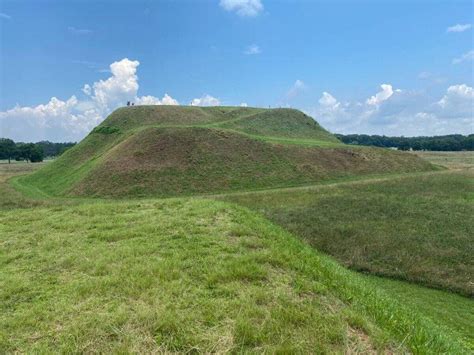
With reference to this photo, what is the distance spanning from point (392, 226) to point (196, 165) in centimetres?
2347

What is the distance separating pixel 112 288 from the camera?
5.72 m

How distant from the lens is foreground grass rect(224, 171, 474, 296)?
12.4m

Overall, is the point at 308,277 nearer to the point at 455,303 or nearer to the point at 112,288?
the point at 112,288

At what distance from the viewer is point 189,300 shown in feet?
17.2

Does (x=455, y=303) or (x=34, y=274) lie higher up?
(x=34, y=274)

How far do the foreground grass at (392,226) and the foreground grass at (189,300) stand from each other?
6.31 m

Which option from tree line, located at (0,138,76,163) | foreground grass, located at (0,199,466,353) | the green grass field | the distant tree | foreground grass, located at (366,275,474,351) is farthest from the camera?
the distant tree

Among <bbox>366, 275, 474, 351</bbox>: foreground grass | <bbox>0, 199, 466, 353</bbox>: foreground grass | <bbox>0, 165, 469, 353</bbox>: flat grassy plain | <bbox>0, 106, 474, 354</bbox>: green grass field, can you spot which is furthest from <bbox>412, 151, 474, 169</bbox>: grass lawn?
<bbox>0, 199, 466, 353</bbox>: foreground grass

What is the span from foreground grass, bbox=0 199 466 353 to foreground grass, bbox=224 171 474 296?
6311 millimetres

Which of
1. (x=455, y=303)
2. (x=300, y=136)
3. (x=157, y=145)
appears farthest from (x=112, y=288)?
(x=300, y=136)

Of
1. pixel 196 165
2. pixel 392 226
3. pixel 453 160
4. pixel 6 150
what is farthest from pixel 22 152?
pixel 453 160

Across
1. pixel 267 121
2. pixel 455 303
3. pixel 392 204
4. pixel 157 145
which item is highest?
pixel 267 121

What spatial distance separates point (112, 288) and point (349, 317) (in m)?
3.87

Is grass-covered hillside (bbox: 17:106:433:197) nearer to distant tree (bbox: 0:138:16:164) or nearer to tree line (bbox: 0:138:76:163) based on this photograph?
tree line (bbox: 0:138:76:163)
